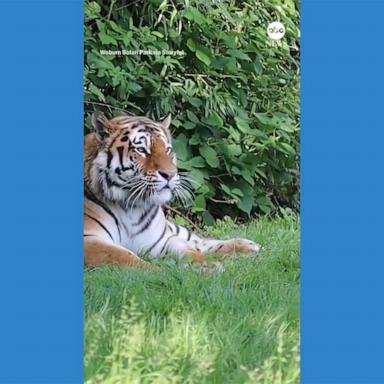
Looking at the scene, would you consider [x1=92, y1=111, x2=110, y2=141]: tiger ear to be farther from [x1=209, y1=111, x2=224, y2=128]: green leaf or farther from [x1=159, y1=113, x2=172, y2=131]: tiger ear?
[x1=209, y1=111, x2=224, y2=128]: green leaf

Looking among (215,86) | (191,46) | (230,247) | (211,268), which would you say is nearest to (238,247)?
(230,247)

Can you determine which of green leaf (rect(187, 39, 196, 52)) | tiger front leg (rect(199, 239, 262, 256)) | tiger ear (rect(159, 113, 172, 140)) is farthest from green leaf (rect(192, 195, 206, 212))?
Answer: green leaf (rect(187, 39, 196, 52))

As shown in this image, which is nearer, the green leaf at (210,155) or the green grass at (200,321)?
the green grass at (200,321)

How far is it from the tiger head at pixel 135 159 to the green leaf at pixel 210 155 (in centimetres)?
10

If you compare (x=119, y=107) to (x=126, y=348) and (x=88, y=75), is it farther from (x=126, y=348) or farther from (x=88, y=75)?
(x=126, y=348)

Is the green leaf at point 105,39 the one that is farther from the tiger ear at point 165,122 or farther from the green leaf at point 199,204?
the green leaf at point 199,204

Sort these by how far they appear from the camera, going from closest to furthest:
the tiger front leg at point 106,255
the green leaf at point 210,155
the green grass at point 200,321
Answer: the green grass at point 200,321
the tiger front leg at point 106,255
the green leaf at point 210,155

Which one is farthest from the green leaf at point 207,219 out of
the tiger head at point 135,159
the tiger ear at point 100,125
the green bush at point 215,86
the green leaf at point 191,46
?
the green leaf at point 191,46

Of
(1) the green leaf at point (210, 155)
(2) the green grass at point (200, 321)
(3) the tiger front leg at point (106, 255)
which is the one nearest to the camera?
(2) the green grass at point (200, 321)

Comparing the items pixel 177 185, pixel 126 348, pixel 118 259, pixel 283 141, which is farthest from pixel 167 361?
pixel 283 141

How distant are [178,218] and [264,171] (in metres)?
0.31

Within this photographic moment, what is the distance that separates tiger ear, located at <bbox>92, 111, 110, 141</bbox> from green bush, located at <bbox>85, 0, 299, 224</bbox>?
2cm

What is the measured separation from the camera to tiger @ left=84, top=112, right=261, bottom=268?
2.94 m

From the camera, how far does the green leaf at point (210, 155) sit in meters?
3.01
